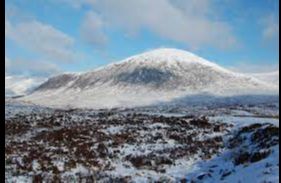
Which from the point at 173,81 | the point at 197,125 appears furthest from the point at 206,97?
the point at 197,125

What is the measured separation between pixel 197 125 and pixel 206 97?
126 metres

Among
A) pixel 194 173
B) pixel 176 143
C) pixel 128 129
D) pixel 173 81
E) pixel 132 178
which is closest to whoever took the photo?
pixel 132 178

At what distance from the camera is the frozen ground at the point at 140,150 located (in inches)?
831

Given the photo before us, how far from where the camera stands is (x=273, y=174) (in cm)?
1680

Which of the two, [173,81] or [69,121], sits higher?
[173,81]

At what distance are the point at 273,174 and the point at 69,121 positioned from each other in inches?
950

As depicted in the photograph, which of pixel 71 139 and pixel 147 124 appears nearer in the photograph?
pixel 71 139

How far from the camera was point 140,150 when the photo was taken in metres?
27.7

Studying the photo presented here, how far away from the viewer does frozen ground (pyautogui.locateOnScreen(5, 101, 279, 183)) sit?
69.3 ft

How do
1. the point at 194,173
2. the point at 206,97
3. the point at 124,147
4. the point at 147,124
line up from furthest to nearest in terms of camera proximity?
the point at 206,97 < the point at 147,124 < the point at 124,147 < the point at 194,173

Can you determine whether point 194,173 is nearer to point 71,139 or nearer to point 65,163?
point 65,163

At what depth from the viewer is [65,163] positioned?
902 inches

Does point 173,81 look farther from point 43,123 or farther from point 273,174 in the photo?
point 273,174

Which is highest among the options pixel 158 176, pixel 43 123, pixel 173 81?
pixel 173 81
